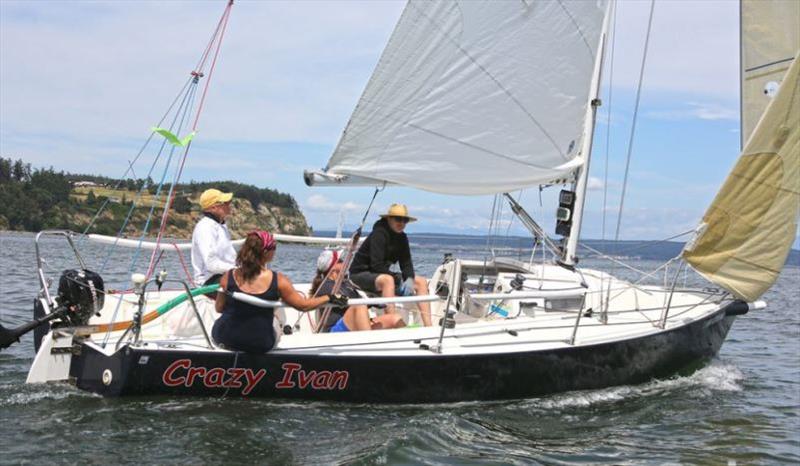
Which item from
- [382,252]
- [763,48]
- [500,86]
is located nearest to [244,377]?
[382,252]

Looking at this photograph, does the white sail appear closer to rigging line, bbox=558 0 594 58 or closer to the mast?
rigging line, bbox=558 0 594 58

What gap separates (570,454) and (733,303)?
14.3ft

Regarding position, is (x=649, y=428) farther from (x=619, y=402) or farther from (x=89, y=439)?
(x=89, y=439)

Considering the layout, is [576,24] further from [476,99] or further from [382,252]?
[382,252]

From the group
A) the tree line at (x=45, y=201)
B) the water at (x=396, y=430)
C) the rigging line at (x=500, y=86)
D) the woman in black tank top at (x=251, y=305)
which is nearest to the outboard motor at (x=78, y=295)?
the water at (x=396, y=430)

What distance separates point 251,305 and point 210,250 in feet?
3.84

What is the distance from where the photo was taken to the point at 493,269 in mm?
10938

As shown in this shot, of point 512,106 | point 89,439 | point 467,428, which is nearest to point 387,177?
point 512,106

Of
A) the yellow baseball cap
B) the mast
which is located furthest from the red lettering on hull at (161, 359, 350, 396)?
the mast

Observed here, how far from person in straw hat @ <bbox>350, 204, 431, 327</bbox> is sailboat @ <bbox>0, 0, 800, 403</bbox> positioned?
1.21 ft

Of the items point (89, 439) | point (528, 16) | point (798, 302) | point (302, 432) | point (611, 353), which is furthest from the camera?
point (798, 302)

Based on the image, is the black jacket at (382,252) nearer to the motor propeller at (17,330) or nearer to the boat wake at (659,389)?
the boat wake at (659,389)

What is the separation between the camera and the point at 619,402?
850 centimetres

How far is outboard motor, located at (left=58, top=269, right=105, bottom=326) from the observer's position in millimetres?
7469
